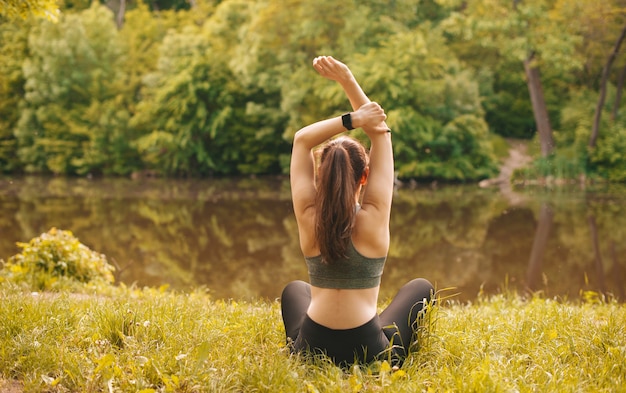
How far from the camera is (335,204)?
2.80 m

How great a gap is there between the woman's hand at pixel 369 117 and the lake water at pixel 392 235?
482cm

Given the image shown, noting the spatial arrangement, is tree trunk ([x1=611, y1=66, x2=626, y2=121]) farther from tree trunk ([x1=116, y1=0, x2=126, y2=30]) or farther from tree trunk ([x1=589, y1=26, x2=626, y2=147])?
tree trunk ([x1=116, y1=0, x2=126, y2=30])

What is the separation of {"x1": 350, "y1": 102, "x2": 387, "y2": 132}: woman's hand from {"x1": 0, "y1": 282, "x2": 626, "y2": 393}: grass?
0.99 metres

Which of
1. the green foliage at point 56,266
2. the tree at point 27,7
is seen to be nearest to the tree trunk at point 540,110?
the green foliage at point 56,266

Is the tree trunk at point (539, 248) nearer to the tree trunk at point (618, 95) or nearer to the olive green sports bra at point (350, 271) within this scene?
→ the olive green sports bra at point (350, 271)

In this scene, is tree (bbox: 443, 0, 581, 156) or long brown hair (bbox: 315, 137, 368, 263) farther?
tree (bbox: 443, 0, 581, 156)

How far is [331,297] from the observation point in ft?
9.37

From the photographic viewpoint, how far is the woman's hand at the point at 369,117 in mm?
2904

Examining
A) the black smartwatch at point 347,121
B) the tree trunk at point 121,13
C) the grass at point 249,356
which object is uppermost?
the tree trunk at point 121,13

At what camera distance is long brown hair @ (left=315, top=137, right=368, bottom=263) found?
2791 mm

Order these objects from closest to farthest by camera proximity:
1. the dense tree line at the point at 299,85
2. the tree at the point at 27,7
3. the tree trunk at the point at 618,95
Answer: the tree at the point at 27,7 → the dense tree line at the point at 299,85 → the tree trunk at the point at 618,95

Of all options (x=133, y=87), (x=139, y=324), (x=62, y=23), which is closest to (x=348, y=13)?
(x=133, y=87)

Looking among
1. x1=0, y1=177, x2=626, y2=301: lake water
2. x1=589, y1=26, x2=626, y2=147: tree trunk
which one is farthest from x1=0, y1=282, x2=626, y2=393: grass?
x1=589, y1=26, x2=626, y2=147: tree trunk

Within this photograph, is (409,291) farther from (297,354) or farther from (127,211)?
(127,211)
